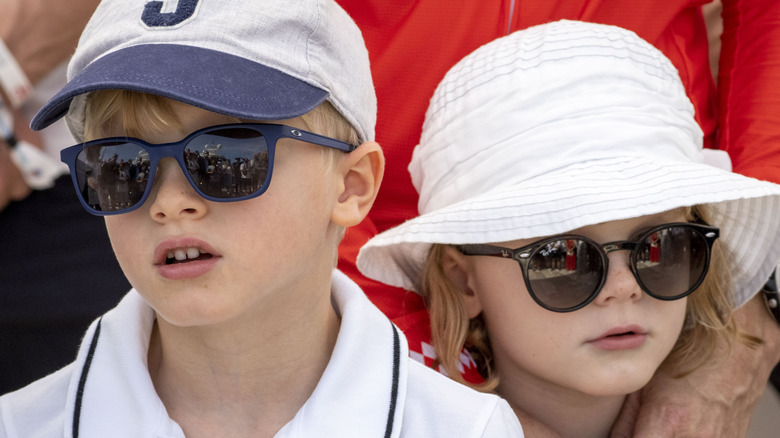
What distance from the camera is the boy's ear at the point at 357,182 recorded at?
1434mm

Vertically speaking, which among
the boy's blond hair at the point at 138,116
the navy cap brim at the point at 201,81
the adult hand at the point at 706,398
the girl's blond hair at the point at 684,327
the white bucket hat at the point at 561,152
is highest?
the navy cap brim at the point at 201,81

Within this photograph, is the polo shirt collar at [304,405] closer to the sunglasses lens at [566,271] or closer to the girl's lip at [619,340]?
the sunglasses lens at [566,271]

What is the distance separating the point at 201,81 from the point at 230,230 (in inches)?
8.7

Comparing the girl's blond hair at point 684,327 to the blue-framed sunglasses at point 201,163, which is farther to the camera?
the girl's blond hair at point 684,327

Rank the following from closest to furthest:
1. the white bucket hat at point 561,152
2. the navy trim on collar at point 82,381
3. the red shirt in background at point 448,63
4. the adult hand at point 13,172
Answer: the navy trim on collar at point 82,381 → the white bucket hat at point 561,152 → the red shirt in background at point 448,63 → the adult hand at point 13,172

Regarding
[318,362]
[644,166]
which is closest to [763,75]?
[644,166]

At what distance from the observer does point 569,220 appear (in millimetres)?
1560

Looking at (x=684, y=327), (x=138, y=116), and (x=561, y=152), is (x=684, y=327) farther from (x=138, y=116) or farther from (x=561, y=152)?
(x=138, y=116)

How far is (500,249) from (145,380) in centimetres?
73

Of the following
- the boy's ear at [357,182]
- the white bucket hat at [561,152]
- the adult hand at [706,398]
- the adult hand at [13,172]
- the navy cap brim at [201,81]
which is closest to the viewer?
the navy cap brim at [201,81]

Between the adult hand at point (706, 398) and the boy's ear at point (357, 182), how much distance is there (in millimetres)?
821

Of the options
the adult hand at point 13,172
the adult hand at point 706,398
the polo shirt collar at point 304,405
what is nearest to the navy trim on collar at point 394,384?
the polo shirt collar at point 304,405

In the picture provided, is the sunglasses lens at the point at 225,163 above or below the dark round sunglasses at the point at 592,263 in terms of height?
above

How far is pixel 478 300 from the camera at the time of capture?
1.87m
